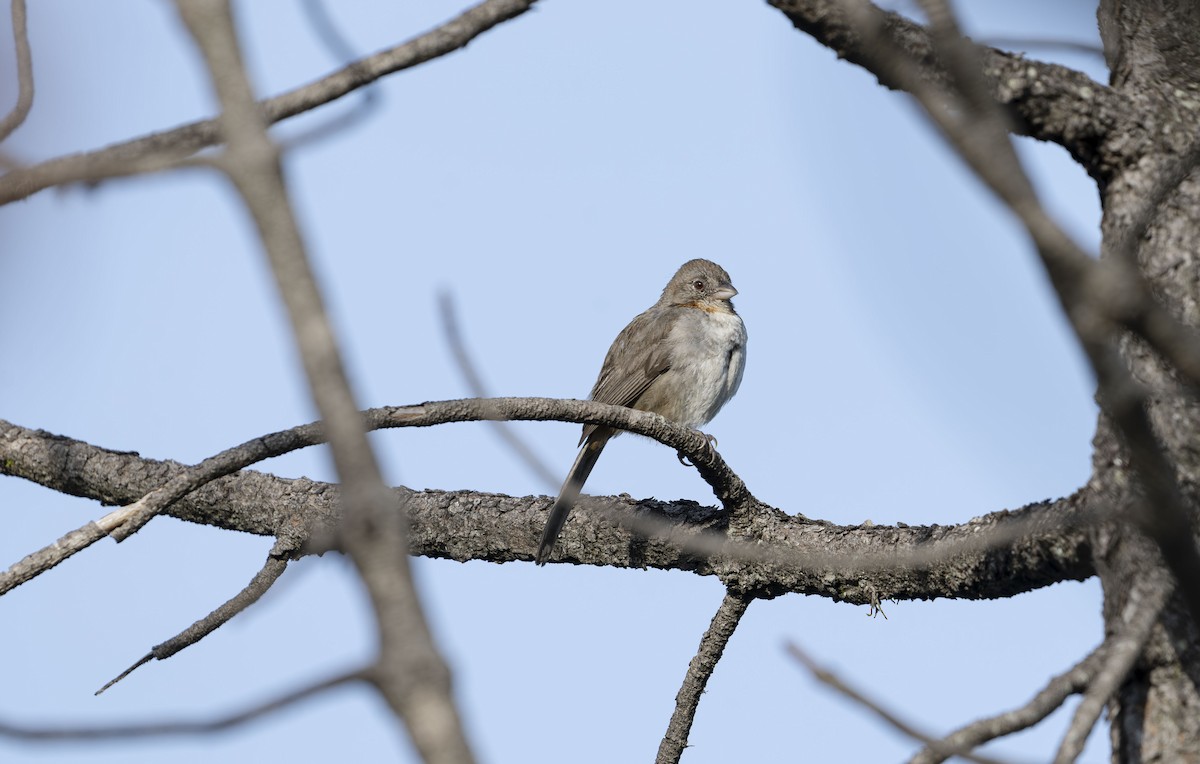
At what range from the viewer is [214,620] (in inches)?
139

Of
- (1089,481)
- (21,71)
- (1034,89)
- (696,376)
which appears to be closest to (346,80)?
(21,71)

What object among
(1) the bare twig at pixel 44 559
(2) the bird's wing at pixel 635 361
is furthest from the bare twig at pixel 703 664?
(2) the bird's wing at pixel 635 361

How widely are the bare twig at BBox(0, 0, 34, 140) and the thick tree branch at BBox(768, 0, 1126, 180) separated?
158 centimetres

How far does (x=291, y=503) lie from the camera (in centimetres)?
484

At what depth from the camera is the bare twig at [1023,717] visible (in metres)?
1.93

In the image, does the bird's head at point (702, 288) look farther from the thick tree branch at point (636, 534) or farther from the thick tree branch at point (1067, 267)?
the thick tree branch at point (1067, 267)

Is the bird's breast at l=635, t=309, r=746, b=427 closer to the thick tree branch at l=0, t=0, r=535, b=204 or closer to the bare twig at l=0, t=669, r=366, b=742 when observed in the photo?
the thick tree branch at l=0, t=0, r=535, b=204

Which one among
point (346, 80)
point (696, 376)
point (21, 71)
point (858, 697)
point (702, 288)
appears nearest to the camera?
point (858, 697)

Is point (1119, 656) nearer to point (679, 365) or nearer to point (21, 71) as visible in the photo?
point (21, 71)

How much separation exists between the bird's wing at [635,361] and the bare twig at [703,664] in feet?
10.9

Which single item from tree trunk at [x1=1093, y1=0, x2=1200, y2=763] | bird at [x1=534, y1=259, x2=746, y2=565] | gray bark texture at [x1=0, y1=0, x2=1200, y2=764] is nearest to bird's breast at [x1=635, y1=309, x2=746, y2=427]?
bird at [x1=534, y1=259, x2=746, y2=565]

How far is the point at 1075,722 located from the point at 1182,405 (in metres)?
0.82

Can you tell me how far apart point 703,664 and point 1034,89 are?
2.20m

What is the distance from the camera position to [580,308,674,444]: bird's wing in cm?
736
